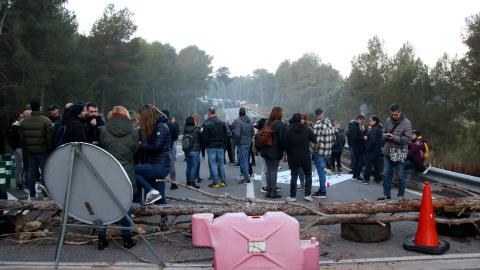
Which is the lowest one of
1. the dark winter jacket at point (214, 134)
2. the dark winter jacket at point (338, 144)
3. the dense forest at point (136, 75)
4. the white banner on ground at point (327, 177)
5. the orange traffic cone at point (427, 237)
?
the white banner on ground at point (327, 177)

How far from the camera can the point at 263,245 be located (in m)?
4.14

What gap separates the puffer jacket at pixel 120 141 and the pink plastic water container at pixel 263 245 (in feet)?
6.02

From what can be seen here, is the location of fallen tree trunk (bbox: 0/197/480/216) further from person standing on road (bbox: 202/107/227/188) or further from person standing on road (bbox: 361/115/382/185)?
person standing on road (bbox: 361/115/382/185)

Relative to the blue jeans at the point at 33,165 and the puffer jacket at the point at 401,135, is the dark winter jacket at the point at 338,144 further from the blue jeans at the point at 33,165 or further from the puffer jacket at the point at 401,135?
the blue jeans at the point at 33,165

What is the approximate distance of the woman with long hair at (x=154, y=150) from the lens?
5793 millimetres

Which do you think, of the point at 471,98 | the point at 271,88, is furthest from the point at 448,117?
the point at 271,88

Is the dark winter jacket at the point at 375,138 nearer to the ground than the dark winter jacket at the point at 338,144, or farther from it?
farther from it

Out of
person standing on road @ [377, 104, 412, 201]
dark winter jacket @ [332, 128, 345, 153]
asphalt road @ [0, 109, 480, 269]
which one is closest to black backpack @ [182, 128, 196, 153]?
asphalt road @ [0, 109, 480, 269]

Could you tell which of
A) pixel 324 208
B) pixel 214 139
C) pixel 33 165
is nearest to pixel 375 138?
pixel 214 139

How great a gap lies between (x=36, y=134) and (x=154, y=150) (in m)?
3.26

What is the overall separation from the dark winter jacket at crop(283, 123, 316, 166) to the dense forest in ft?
19.0

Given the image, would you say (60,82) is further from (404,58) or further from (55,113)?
(404,58)

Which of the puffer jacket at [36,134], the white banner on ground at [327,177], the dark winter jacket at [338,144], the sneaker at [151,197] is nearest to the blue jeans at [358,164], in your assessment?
the white banner on ground at [327,177]

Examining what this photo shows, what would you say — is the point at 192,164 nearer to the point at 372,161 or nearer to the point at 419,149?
the point at 372,161
